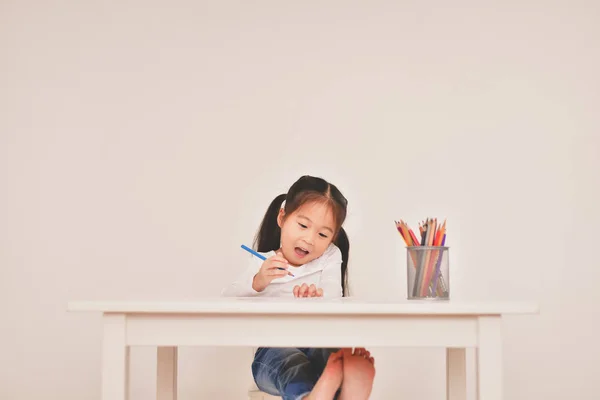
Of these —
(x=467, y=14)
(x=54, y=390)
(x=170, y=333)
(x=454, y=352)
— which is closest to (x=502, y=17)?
(x=467, y=14)

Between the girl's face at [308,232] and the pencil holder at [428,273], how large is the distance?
0.42 meters

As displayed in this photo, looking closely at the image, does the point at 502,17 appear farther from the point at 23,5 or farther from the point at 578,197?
the point at 23,5

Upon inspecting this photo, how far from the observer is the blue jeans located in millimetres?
1530

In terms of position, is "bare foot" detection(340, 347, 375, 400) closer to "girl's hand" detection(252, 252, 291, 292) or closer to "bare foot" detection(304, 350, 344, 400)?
"bare foot" detection(304, 350, 344, 400)

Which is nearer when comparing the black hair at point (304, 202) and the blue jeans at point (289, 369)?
the blue jeans at point (289, 369)

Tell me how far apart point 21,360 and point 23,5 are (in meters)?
1.16

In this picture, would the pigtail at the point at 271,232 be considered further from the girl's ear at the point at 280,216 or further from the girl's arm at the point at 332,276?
the girl's arm at the point at 332,276

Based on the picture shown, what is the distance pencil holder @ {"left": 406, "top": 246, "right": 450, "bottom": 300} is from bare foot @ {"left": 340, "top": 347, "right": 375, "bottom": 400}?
0.16m

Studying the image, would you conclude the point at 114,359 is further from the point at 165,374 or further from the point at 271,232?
the point at 271,232

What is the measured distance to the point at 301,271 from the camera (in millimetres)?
1843

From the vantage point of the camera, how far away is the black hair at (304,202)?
1.86 meters

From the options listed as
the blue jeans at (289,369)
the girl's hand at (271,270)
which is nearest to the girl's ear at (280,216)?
the girl's hand at (271,270)

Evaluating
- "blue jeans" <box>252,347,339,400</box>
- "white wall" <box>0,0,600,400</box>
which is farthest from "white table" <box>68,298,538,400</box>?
"white wall" <box>0,0,600,400</box>

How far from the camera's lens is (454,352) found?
66.7 inches
